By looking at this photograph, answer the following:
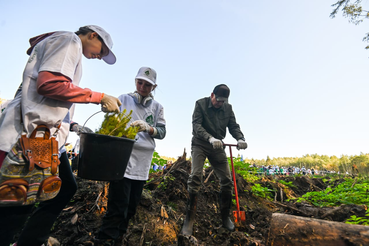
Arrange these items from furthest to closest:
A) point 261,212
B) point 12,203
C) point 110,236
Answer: point 261,212 → point 110,236 → point 12,203

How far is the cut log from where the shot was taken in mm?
1344

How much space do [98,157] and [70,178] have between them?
0.41 meters

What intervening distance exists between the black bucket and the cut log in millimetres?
1432

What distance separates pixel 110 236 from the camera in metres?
2.08

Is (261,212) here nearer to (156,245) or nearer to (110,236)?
(156,245)

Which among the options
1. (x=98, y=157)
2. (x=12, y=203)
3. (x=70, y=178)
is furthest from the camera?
(x=70, y=178)

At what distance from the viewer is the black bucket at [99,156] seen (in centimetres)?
162

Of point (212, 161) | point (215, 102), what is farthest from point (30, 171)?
point (215, 102)

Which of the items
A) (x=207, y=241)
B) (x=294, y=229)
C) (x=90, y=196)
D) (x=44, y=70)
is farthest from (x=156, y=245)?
(x=44, y=70)

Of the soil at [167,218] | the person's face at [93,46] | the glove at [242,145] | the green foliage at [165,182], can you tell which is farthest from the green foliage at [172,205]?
the person's face at [93,46]

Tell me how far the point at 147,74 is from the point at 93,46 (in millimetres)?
956

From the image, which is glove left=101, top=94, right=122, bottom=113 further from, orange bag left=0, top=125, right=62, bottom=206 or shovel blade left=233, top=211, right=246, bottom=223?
shovel blade left=233, top=211, right=246, bottom=223

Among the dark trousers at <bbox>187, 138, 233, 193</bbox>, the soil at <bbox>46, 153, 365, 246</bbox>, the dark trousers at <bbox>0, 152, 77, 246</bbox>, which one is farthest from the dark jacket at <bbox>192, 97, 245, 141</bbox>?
the dark trousers at <bbox>0, 152, 77, 246</bbox>

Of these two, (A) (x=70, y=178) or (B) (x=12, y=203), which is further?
(A) (x=70, y=178)
